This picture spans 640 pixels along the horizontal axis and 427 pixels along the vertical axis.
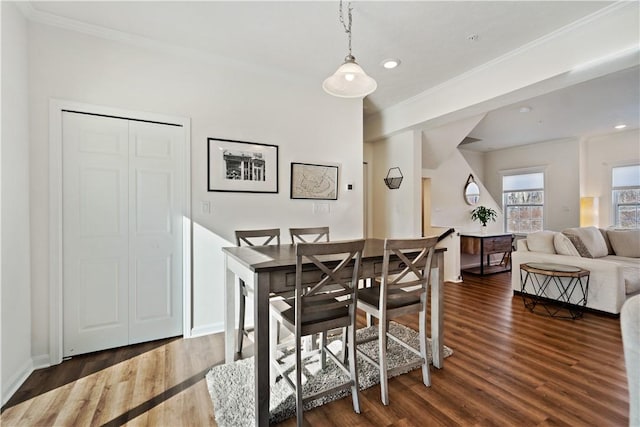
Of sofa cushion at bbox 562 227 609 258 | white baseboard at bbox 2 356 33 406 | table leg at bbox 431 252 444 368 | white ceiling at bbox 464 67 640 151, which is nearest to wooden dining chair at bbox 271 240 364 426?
table leg at bbox 431 252 444 368

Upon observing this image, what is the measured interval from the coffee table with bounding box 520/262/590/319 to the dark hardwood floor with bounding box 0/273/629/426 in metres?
0.62

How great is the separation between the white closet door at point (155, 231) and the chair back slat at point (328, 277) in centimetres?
163

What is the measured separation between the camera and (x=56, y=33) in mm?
2418

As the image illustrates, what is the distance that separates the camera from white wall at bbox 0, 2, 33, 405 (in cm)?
194

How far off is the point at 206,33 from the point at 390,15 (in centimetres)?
158

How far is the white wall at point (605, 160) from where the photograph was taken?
593cm

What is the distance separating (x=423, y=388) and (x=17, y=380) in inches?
110

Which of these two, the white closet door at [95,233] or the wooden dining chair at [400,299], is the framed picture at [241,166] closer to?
the white closet door at [95,233]

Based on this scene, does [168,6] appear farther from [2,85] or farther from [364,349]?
[364,349]

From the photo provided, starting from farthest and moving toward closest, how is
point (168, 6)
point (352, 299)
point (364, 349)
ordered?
point (364, 349) < point (168, 6) < point (352, 299)

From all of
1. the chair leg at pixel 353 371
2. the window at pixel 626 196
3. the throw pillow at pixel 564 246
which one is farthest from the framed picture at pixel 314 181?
the window at pixel 626 196

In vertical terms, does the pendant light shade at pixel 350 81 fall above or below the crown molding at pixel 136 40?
below

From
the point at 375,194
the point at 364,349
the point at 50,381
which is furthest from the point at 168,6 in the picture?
the point at 375,194

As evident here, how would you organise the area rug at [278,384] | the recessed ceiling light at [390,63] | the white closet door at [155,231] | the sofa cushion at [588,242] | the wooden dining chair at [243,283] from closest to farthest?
the area rug at [278,384]
the wooden dining chair at [243,283]
the white closet door at [155,231]
the recessed ceiling light at [390,63]
the sofa cushion at [588,242]
